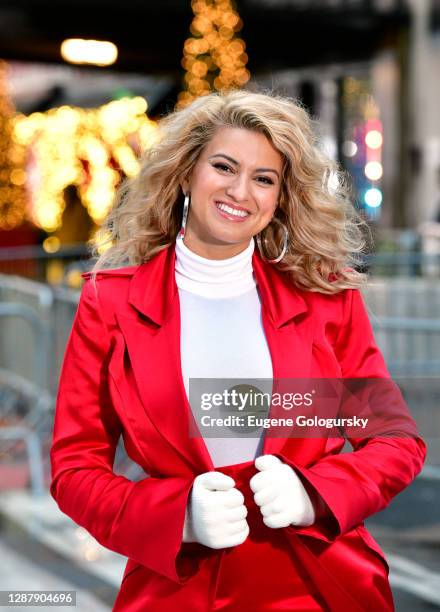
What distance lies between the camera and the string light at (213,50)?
15.7 metres

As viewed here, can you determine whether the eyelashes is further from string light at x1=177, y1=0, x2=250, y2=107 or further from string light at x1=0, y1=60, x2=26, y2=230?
string light at x1=0, y1=60, x2=26, y2=230

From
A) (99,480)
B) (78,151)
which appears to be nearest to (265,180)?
(99,480)

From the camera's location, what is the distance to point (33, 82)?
2633 centimetres

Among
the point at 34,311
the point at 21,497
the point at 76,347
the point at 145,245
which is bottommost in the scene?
the point at 21,497

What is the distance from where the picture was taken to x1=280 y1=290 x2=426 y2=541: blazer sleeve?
2.02 metres

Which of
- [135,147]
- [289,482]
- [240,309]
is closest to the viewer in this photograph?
[289,482]

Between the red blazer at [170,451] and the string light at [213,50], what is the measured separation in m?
13.4

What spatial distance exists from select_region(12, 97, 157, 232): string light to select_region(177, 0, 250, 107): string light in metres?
2.67

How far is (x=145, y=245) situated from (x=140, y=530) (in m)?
0.64

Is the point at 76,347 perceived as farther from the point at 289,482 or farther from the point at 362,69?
the point at 362,69

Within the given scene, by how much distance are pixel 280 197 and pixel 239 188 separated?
0.61ft

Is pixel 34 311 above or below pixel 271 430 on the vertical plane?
below

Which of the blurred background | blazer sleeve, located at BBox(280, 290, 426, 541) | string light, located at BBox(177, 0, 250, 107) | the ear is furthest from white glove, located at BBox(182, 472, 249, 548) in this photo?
string light, located at BBox(177, 0, 250, 107)

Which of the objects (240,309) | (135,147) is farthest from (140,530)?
(135,147)
